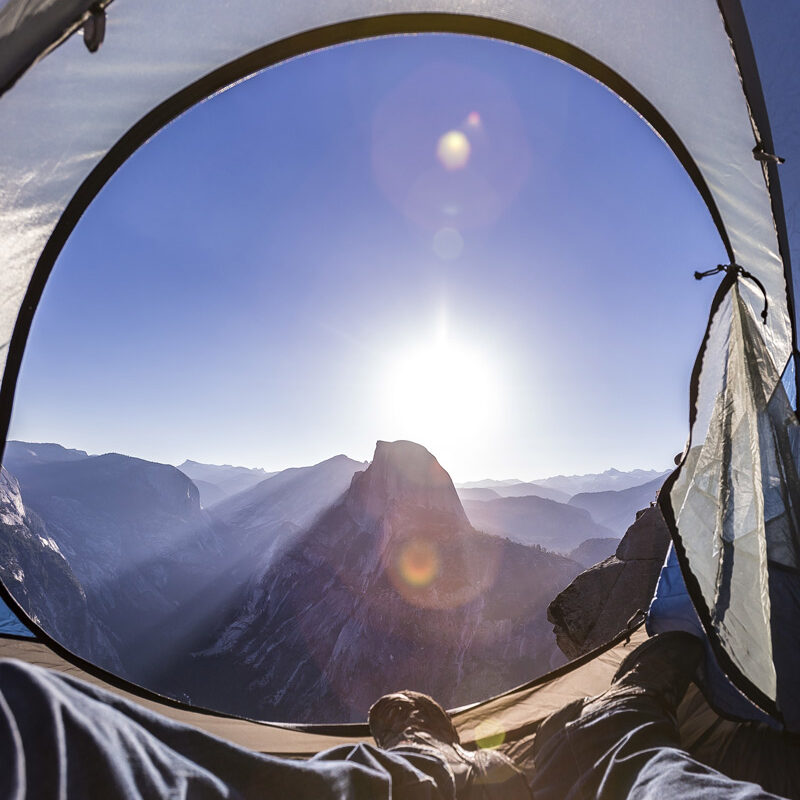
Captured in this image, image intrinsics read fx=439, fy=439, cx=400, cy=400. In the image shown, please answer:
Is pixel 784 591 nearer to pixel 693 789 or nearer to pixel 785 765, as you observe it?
pixel 785 765

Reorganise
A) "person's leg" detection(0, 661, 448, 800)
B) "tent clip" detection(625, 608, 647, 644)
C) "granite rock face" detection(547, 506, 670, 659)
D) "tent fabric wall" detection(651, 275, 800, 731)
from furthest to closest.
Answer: "granite rock face" detection(547, 506, 670, 659) < "tent clip" detection(625, 608, 647, 644) < "tent fabric wall" detection(651, 275, 800, 731) < "person's leg" detection(0, 661, 448, 800)

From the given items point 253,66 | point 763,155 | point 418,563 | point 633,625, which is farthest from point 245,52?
point 418,563

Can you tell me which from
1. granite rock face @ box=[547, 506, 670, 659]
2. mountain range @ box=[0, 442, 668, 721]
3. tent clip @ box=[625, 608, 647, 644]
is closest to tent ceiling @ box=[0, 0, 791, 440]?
tent clip @ box=[625, 608, 647, 644]

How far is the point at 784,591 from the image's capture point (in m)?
1.72

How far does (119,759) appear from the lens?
2.67 ft

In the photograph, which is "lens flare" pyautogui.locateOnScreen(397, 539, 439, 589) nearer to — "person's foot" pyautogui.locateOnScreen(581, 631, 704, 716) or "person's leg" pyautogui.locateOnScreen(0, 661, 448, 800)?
"person's foot" pyautogui.locateOnScreen(581, 631, 704, 716)

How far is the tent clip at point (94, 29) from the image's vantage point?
47.0 inches

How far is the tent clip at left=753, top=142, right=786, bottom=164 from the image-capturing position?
1910 mm

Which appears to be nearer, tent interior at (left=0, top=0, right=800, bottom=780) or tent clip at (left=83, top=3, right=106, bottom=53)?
tent clip at (left=83, top=3, right=106, bottom=53)

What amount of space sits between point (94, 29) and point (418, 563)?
159 ft

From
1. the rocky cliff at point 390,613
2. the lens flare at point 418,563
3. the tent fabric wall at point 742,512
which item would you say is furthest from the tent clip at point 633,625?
the lens flare at point 418,563

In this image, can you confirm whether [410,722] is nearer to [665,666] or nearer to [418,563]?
[665,666]

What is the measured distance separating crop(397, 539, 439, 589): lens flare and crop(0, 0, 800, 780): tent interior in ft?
149

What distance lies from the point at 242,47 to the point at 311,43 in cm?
36
